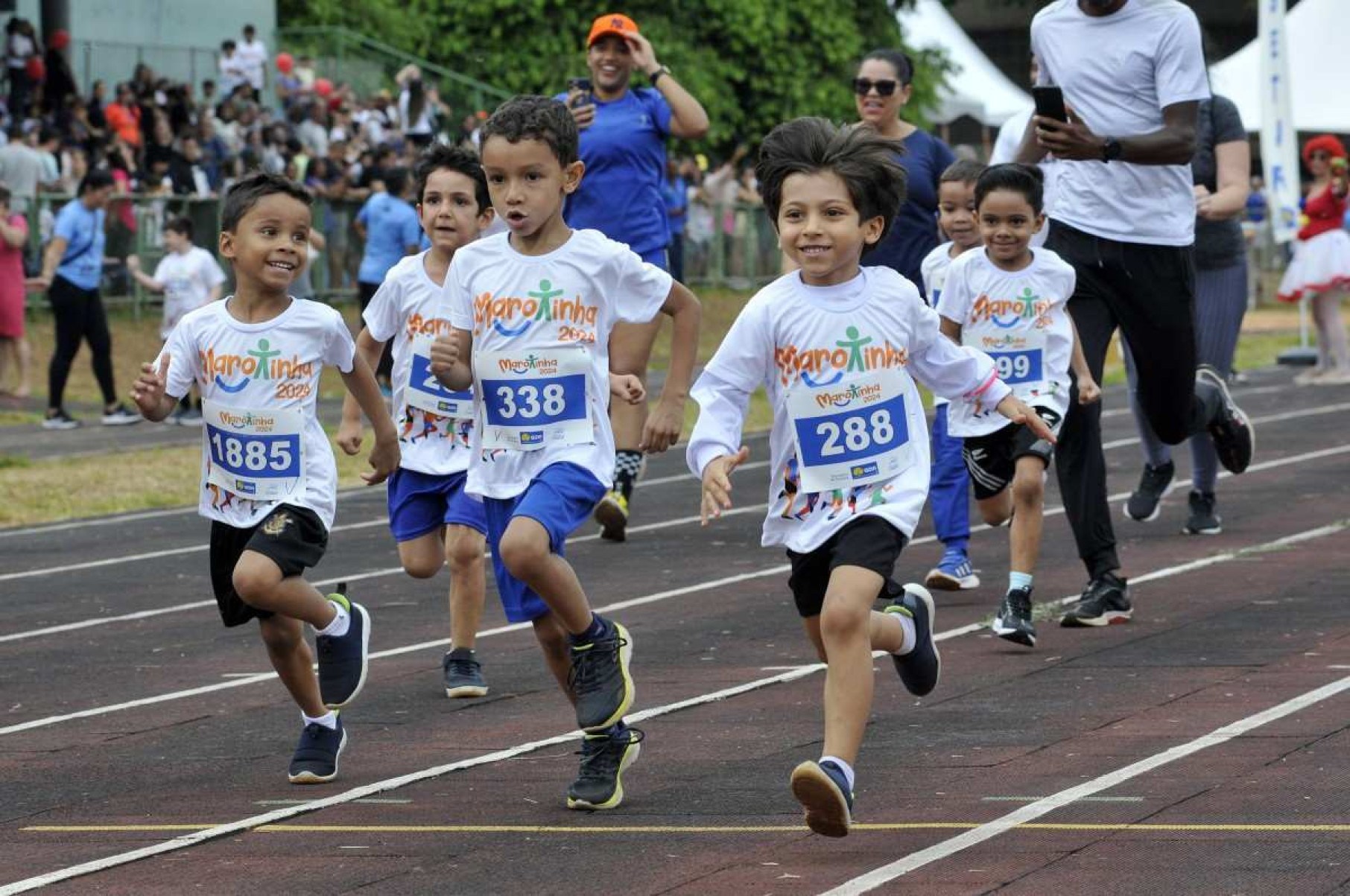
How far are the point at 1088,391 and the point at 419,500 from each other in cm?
252

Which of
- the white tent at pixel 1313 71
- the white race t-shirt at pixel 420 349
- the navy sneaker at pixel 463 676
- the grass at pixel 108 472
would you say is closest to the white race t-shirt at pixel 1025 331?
the white race t-shirt at pixel 420 349

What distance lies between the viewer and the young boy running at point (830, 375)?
21.7ft

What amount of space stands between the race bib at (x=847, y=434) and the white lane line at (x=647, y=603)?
2.60 metres

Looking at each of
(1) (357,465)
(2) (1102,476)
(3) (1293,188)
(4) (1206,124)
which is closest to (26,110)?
(1) (357,465)

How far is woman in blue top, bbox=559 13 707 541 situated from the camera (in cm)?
1272

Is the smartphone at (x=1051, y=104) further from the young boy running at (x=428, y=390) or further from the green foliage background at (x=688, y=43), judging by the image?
the green foliage background at (x=688, y=43)

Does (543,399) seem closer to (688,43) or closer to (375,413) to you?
(375,413)

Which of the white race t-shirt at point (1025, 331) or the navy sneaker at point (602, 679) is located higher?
the white race t-shirt at point (1025, 331)

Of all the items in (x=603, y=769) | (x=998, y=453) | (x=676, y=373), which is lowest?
(x=603, y=769)

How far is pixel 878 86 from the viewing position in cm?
1207

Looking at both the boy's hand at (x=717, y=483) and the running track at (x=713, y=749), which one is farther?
the boy's hand at (x=717, y=483)

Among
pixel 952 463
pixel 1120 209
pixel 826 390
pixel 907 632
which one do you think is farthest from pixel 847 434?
pixel 952 463

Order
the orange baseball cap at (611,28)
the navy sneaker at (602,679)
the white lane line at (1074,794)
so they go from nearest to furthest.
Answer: the white lane line at (1074,794) < the navy sneaker at (602,679) < the orange baseball cap at (611,28)

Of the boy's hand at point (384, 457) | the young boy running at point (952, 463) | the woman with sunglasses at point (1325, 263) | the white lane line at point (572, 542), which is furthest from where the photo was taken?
the woman with sunglasses at point (1325, 263)
